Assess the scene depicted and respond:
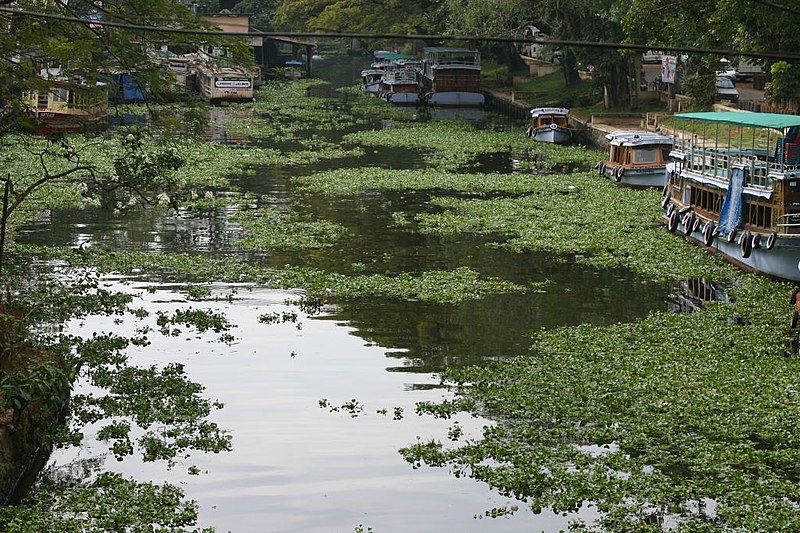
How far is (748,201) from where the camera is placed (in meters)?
29.5

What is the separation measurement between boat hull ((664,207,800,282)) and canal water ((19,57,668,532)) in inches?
108

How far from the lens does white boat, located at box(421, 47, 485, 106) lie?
261 feet

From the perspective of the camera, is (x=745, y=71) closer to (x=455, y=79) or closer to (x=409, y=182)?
(x=455, y=79)

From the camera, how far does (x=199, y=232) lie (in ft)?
114

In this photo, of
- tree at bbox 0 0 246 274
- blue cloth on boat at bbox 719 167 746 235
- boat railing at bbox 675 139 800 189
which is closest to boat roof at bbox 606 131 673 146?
boat railing at bbox 675 139 800 189

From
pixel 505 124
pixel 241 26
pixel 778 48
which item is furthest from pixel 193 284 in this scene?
pixel 241 26

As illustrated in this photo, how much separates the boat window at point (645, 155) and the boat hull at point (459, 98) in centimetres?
3547

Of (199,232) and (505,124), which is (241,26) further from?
(199,232)

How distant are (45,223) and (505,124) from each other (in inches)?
1467

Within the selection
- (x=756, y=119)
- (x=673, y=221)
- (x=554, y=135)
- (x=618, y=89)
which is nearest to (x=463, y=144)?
(x=554, y=135)

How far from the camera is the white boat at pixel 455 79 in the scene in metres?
79.5

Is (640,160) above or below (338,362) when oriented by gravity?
above

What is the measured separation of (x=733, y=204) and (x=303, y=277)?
10.7 metres

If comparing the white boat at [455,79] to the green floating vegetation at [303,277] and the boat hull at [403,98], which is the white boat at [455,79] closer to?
the boat hull at [403,98]
